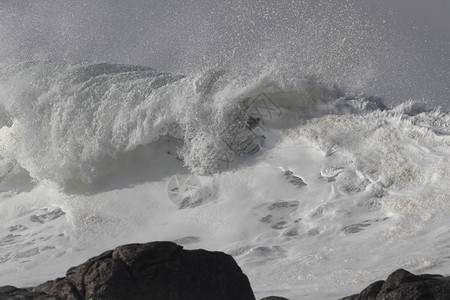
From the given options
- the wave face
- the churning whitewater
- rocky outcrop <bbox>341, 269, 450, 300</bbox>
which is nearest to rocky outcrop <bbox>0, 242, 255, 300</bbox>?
rocky outcrop <bbox>341, 269, 450, 300</bbox>

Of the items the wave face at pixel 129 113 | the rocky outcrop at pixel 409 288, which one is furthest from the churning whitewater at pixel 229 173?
the rocky outcrop at pixel 409 288

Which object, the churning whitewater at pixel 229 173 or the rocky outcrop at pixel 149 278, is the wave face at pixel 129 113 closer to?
the churning whitewater at pixel 229 173

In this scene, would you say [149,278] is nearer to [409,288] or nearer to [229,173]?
[409,288]

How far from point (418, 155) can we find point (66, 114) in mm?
7540

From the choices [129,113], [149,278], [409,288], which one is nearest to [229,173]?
[129,113]

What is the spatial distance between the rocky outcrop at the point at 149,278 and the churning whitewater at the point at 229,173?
2.60 meters

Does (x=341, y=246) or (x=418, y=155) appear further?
(x=418, y=155)

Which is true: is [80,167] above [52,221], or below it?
above

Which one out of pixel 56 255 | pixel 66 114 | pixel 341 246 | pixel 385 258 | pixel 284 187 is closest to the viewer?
pixel 385 258

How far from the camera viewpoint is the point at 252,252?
11.5 meters

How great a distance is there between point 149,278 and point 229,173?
8.23 meters

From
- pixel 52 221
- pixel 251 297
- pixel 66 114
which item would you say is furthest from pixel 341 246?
pixel 66 114

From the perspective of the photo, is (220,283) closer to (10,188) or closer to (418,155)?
(418,155)

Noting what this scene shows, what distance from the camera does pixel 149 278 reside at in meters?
6.59
